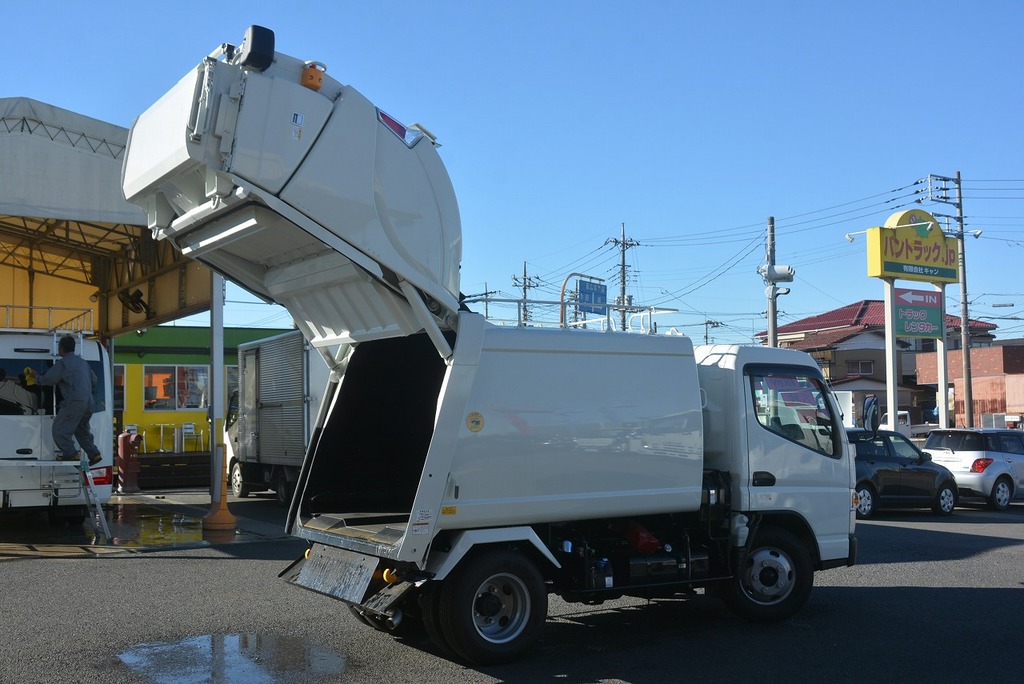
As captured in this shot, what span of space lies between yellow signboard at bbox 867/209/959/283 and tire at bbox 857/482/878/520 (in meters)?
12.0

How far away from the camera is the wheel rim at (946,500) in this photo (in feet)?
60.4

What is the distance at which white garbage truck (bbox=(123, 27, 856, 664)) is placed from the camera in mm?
6234

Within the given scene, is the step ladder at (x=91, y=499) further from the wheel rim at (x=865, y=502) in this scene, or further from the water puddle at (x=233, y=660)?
the wheel rim at (x=865, y=502)

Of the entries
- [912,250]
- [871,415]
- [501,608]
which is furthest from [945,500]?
[501,608]

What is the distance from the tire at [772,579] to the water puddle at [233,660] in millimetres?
3424

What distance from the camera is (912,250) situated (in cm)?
2892

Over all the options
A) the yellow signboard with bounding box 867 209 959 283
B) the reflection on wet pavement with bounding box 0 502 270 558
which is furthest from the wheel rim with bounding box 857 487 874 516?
the yellow signboard with bounding box 867 209 959 283

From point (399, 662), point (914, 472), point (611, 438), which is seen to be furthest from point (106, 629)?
point (914, 472)

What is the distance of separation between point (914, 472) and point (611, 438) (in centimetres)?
1268

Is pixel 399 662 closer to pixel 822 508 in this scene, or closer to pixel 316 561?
pixel 316 561

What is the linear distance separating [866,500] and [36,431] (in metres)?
13.9

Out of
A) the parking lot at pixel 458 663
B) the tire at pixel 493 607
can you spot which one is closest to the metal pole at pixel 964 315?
the parking lot at pixel 458 663

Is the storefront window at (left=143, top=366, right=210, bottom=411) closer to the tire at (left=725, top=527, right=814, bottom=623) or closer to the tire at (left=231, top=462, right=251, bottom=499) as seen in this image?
the tire at (left=231, top=462, right=251, bottom=499)

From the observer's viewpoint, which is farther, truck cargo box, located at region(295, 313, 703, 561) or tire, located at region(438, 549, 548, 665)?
truck cargo box, located at region(295, 313, 703, 561)
